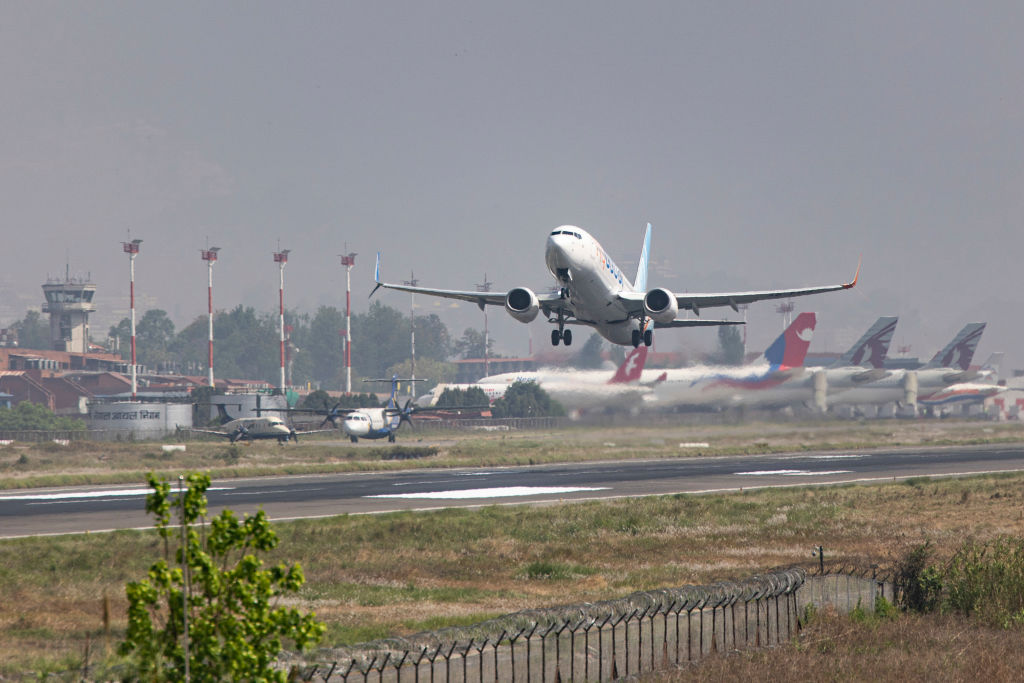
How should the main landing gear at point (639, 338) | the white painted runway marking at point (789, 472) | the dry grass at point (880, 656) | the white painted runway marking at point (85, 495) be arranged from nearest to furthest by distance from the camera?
the dry grass at point (880, 656) < the white painted runway marking at point (85, 495) < the main landing gear at point (639, 338) < the white painted runway marking at point (789, 472)

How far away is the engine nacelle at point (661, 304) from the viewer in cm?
5278

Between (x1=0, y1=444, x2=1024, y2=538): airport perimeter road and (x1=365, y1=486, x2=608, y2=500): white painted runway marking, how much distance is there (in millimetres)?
47

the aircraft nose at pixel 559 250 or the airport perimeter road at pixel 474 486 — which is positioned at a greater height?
the aircraft nose at pixel 559 250

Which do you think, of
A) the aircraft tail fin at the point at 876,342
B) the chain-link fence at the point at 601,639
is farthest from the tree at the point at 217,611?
the aircraft tail fin at the point at 876,342

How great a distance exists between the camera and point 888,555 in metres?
28.8

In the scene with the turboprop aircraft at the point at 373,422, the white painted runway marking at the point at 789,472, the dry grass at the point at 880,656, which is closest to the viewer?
the dry grass at the point at 880,656

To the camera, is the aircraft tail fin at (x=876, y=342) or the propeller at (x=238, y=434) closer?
the propeller at (x=238, y=434)

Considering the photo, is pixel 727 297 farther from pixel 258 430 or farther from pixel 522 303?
pixel 258 430

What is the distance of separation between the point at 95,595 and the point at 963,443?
9214 cm

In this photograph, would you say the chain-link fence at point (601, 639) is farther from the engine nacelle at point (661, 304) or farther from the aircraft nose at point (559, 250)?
the engine nacelle at point (661, 304)

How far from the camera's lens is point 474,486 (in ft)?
190

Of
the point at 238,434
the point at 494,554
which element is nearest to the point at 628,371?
the point at 238,434

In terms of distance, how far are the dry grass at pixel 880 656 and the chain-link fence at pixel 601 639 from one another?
39 centimetres

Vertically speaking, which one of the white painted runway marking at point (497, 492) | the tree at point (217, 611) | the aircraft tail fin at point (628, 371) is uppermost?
the aircraft tail fin at point (628, 371)
